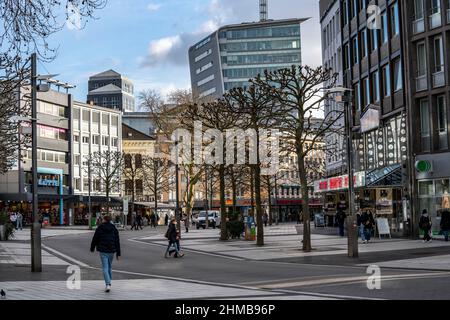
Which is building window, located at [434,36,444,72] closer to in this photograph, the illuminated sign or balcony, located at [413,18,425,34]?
balcony, located at [413,18,425,34]

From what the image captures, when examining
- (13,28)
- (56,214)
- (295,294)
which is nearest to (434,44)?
(295,294)

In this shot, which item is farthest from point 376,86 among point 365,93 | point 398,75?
point 398,75

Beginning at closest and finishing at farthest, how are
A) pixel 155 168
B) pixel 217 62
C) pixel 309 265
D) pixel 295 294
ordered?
pixel 295 294 → pixel 309 265 → pixel 155 168 → pixel 217 62

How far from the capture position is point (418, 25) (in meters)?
39.1

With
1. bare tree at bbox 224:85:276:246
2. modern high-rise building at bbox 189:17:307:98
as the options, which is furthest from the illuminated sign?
modern high-rise building at bbox 189:17:307:98

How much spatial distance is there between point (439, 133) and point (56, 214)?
209 ft

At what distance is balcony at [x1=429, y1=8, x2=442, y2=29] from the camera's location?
37656 mm

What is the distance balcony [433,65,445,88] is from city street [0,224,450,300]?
8.88m

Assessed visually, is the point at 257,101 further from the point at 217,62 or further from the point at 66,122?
the point at 217,62

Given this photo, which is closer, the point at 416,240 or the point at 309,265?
the point at 309,265

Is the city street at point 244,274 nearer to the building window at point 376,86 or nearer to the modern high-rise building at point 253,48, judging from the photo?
the building window at point 376,86

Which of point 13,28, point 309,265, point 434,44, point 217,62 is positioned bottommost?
point 309,265
